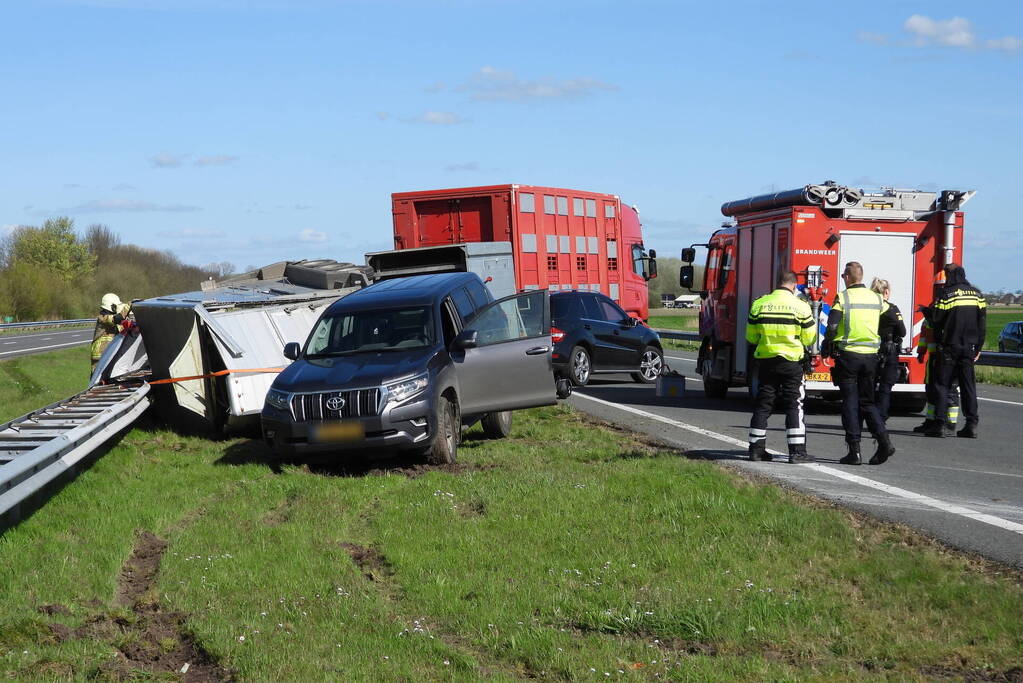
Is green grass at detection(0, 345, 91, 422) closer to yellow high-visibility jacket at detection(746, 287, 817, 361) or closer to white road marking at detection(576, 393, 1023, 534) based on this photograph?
white road marking at detection(576, 393, 1023, 534)

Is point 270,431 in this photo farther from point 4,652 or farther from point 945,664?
point 945,664

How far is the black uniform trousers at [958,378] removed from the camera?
1317 cm

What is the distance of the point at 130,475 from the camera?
1083 centimetres

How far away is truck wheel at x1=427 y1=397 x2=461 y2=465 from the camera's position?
10930 mm

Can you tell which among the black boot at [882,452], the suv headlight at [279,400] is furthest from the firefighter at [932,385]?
the suv headlight at [279,400]

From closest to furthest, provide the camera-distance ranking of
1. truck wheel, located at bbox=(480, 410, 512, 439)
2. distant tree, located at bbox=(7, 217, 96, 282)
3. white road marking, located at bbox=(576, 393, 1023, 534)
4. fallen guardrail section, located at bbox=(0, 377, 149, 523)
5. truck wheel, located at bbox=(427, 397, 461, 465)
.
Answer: fallen guardrail section, located at bbox=(0, 377, 149, 523), white road marking, located at bbox=(576, 393, 1023, 534), truck wheel, located at bbox=(427, 397, 461, 465), truck wheel, located at bbox=(480, 410, 512, 439), distant tree, located at bbox=(7, 217, 96, 282)

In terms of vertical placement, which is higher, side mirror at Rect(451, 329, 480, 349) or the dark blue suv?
side mirror at Rect(451, 329, 480, 349)

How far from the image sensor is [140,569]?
733 cm

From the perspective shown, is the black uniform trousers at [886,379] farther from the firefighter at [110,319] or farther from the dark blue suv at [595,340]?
the firefighter at [110,319]

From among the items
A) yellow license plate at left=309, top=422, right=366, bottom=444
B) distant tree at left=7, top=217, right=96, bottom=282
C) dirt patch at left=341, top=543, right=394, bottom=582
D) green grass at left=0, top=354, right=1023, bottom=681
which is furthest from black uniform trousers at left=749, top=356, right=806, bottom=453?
distant tree at left=7, top=217, right=96, bottom=282

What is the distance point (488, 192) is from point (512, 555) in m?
15.5

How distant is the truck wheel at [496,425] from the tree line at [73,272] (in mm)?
48462

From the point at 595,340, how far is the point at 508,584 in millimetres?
14224

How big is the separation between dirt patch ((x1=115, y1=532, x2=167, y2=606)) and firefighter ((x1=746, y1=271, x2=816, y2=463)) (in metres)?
5.66
